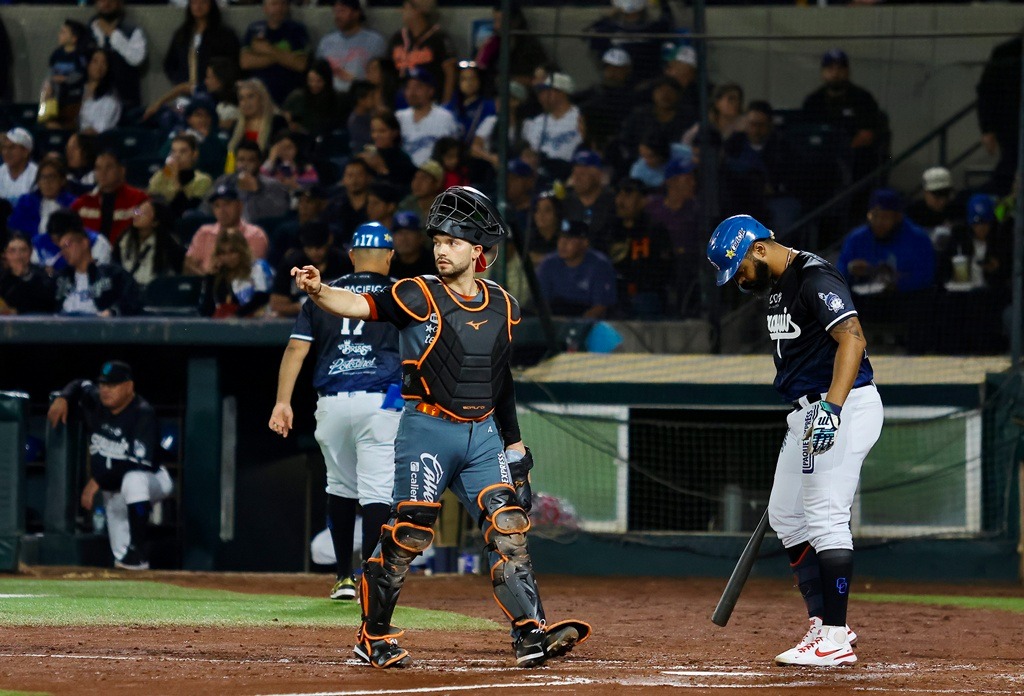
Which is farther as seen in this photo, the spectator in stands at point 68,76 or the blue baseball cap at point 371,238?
the spectator in stands at point 68,76

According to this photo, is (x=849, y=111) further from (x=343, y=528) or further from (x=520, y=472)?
(x=520, y=472)

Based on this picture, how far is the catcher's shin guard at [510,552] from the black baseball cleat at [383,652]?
1.30 feet

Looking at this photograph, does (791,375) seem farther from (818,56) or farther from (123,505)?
(818,56)

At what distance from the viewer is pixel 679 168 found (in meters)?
11.7

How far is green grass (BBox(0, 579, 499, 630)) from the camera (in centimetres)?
712

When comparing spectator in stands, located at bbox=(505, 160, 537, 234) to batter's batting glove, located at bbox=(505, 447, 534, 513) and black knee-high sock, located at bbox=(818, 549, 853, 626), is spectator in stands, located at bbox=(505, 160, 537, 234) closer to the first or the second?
batter's batting glove, located at bbox=(505, 447, 534, 513)

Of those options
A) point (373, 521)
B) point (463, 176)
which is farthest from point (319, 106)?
point (373, 521)

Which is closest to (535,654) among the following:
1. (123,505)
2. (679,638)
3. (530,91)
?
(679,638)

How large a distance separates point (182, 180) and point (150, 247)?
1.08m

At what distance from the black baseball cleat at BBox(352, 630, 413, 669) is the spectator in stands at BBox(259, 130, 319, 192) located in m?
7.91

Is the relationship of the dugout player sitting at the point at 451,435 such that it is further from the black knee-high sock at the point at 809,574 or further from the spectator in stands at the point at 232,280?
the spectator in stands at the point at 232,280

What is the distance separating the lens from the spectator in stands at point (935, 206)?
456 inches

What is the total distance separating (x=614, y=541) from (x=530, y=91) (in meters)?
3.79

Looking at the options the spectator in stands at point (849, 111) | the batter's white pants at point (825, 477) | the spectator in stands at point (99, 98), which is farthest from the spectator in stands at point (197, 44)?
the batter's white pants at point (825, 477)
